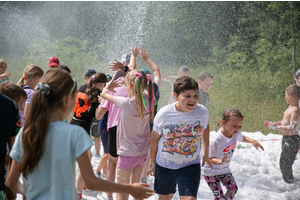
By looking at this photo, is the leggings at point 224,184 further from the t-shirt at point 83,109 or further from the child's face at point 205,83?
the child's face at point 205,83

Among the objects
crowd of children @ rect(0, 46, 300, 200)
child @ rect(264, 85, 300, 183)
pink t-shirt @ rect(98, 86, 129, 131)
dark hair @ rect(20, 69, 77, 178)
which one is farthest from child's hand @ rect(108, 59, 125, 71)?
child @ rect(264, 85, 300, 183)

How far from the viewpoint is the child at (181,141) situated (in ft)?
8.68

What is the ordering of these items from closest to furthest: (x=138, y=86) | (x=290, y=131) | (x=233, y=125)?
→ 1. (x=138, y=86)
2. (x=233, y=125)
3. (x=290, y=131)

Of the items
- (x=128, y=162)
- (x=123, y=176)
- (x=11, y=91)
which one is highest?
(x=11, y=91)

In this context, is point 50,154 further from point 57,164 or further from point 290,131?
point 290,131

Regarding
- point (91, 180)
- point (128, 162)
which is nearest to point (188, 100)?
point (128, 162)

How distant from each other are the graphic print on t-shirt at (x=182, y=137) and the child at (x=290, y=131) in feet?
6.66

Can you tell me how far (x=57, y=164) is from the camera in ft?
4.95

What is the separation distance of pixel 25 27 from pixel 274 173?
13756 millimetres

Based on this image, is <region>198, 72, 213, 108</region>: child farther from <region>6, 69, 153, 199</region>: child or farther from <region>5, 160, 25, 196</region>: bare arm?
<region>5, 160, 25, 196</region>: bare arm

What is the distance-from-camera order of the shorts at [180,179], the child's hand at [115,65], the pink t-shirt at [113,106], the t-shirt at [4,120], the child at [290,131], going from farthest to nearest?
the child at [290,131]
the child's hand at [115,65]
the pink t-shirt at [113,106]
the shorts at [180,179]
the t-shirt at [4,120]

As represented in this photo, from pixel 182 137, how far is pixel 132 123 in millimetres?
581

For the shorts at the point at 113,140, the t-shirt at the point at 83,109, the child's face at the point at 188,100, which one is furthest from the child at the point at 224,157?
the t-shirt at the point at 83,109

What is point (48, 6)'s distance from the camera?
1475 centimetres
